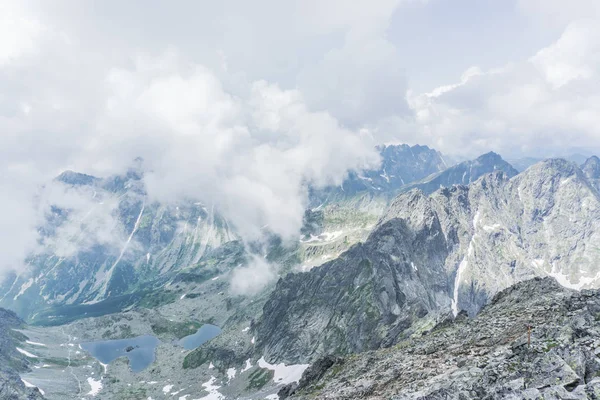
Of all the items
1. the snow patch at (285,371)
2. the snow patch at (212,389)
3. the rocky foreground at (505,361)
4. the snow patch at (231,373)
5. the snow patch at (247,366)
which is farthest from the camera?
the snow patch at (231,373)

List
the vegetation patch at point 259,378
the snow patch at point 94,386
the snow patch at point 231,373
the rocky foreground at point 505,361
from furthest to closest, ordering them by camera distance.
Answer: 1. the snow patch at point 94,386
2. the snow patch at point 231,373
3. the vegetation patch at point 259,378
4. the rocky foreground at point 505,361

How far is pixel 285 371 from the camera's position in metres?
146

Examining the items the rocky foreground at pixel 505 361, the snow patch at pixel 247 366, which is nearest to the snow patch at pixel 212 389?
the snow patch at pixel 247 366

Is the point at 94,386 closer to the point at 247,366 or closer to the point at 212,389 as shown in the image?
the point at 212,389

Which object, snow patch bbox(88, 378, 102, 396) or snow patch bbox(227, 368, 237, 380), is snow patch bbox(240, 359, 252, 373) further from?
snow patch bbox(88, 378, 102, 396)

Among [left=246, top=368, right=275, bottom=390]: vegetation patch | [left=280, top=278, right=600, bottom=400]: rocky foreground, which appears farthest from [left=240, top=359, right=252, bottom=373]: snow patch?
[left=280, top=278, right=600, bottom=400]: rocky foreground

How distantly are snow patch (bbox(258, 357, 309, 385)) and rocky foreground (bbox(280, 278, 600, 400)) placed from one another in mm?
71151

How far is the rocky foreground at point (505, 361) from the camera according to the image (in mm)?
24016

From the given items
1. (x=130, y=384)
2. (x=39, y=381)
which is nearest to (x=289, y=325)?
(x=130, y=384)

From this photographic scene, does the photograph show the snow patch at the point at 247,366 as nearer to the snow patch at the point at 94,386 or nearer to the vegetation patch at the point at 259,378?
the vegetation patch at the point at 259,378

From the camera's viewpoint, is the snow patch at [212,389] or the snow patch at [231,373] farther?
the snow patch at [231,373]

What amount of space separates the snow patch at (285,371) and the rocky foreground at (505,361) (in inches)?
2801

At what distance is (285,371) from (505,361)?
128785mm

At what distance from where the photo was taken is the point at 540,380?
78.0 ft
